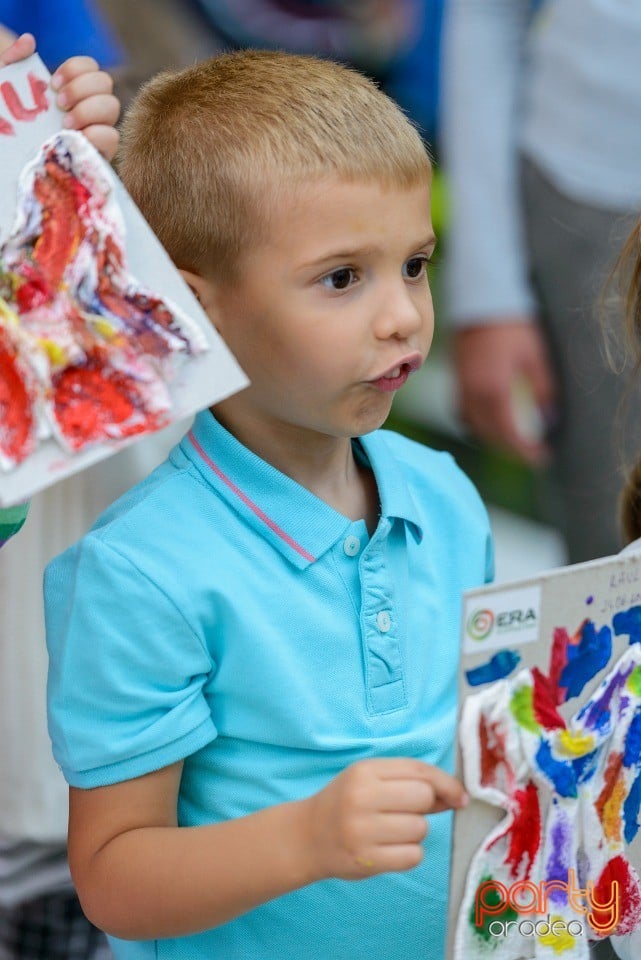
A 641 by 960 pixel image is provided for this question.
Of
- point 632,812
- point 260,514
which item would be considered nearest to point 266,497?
point 260,514

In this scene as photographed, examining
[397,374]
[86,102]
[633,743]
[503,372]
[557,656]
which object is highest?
[86,102]

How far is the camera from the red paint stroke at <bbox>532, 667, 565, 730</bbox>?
0.82 meters

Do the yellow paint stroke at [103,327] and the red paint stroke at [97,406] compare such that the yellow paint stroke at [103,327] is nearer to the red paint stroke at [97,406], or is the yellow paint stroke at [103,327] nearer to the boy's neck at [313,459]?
the red paint stroke at [97,406]

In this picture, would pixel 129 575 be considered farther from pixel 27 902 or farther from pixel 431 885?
pixel 27 902

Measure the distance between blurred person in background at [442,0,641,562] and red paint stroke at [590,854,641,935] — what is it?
35.0 inches

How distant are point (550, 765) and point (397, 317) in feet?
1.03

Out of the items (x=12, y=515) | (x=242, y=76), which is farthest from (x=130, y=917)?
(x=242, y=76)

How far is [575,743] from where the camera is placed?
2.80 ft

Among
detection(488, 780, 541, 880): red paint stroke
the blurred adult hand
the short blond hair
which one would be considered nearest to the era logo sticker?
detection(488, 780, 541, 880): red paint stroke

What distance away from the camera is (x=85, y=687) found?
0.90 metres

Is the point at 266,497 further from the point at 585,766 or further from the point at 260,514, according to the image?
the point at 585,766

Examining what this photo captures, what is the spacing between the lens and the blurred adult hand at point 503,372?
1.89m

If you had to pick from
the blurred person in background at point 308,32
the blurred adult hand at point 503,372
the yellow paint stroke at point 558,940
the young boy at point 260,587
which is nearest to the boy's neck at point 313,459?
the young boy at point 260,587

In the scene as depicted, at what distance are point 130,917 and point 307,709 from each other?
186mm
